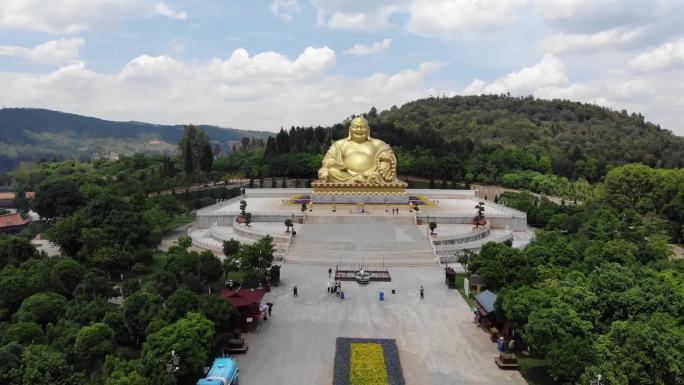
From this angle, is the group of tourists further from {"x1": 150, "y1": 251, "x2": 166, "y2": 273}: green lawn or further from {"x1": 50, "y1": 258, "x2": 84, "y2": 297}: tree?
{"x1": 50, "y1": 258, "x2": 84, "y2": 297}: tree

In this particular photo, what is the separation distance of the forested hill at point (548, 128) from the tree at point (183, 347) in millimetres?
46547

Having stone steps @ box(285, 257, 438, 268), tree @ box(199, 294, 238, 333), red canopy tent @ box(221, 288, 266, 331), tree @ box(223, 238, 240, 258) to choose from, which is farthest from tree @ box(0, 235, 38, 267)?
stone steps @ box(285, 257, 438, 268)

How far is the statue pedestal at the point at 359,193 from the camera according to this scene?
3019 cm

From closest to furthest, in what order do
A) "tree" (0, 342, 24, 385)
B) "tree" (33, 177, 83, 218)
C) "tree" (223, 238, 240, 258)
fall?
"tree" (0, 342, 24, 385), "tree" (223, 238, 240, 258), "tree" (33, 177, 83, 218)

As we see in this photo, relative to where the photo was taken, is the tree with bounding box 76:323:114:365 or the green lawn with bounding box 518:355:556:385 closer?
the tree with bounding box 76:323:114:365

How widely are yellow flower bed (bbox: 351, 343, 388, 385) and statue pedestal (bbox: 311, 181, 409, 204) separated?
1768cm

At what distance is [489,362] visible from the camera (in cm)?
1222

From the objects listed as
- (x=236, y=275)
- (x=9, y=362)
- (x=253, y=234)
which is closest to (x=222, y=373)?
(x=9, y=362)

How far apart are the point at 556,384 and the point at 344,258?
35.3 feet

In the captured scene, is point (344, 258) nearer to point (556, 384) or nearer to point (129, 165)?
point (556, 384)

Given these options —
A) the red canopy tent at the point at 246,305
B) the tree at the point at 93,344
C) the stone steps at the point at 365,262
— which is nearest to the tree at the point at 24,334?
the tree at the point at 93,344

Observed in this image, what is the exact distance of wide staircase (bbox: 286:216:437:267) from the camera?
20.8 meters

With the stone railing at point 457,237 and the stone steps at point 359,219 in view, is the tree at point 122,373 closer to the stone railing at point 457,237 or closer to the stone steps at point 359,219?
the stone railing at point 457,237

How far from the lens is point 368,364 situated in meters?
11.8
